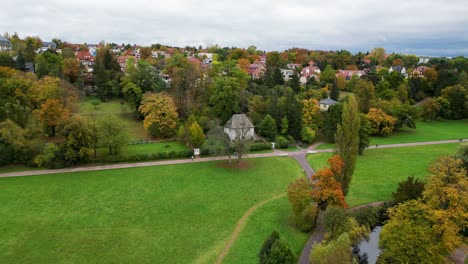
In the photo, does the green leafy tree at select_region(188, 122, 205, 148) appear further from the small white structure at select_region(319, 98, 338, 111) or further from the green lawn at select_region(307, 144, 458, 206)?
the small white structure at select_region(319, 98, 338, 111)

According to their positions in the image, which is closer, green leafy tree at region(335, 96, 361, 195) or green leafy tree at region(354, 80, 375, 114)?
green leafy tree at region(335, 96, 361, 195)

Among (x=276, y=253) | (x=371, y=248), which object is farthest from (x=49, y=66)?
(x=371, y=248)

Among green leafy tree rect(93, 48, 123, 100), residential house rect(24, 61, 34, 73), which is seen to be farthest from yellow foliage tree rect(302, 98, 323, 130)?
residential house rect(24, 61, 34, 73)

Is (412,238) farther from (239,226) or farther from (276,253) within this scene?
(239,226)

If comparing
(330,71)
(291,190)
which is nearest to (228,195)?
(291,190)

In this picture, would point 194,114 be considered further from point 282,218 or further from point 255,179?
point 282,218
